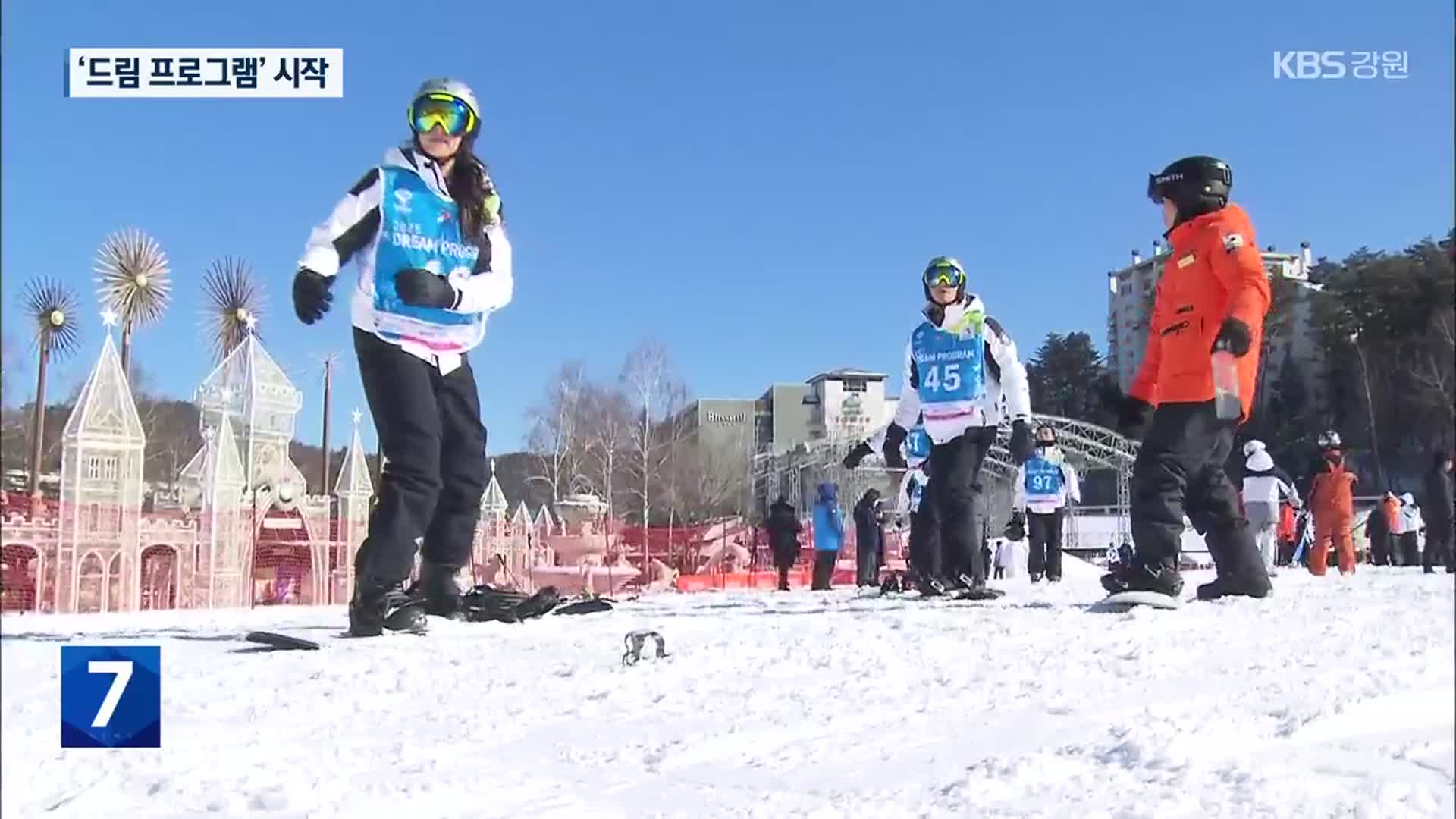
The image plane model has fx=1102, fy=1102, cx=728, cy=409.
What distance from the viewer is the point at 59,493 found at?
61.8 inches

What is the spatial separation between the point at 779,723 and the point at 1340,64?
4.28 feet

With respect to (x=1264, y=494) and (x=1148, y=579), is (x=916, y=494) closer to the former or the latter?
(x=1264, y=494)

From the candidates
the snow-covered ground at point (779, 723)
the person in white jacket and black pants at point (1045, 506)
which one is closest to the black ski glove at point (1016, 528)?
the person in white jacket and black pants at point (1045, 506)

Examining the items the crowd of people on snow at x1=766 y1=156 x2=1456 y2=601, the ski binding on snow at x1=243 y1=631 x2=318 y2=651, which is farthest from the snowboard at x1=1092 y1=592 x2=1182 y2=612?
the ski binding on snow at x1=243 y1=631 x2=318 y2=651

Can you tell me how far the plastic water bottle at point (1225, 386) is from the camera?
6.60 ft

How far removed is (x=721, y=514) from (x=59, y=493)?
100 cm

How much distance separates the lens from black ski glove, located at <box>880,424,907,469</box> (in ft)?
8.80

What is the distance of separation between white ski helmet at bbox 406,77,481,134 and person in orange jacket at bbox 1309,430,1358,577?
1.78 metres

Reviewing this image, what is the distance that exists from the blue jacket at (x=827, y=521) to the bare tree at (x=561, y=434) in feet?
2.07

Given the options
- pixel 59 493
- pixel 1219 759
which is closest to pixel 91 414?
pixel 59 493

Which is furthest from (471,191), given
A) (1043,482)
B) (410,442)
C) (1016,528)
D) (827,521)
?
(1016,528)

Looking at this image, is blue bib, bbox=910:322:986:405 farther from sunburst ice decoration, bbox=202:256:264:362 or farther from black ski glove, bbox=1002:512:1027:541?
black ski glove, bbox=1002:512:1027:541

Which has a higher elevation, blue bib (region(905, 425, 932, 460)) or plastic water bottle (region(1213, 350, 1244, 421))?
plastic water bottle (region(1213, 350, 1244, 421))

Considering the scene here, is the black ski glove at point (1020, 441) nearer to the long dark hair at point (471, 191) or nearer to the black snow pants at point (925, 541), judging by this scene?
the black snow pants at point (925, 541)
